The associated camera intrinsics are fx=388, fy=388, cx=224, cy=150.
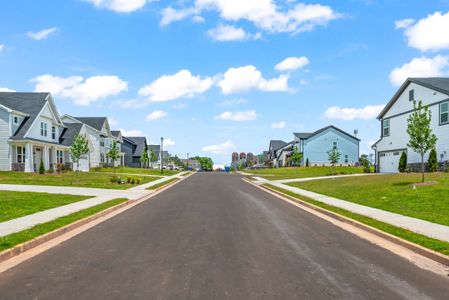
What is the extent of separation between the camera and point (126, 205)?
16.7 metres

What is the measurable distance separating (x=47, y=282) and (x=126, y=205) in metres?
11.1

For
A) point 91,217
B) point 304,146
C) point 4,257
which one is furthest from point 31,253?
point 304,146

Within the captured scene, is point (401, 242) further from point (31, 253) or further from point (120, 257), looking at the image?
point (31, 253)

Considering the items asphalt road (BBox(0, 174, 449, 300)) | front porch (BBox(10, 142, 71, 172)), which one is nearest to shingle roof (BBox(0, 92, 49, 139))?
front porch (BBox(10, 142, 71, 172))

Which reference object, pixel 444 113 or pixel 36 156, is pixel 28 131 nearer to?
pixel 36 156

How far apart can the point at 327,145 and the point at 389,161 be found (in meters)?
34.7

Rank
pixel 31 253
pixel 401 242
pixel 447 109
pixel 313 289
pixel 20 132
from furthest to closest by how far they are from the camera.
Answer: pixel 20 132 → pixel 447 109 → pixel 401 242 → pixel 31 253 → pixel 313 289

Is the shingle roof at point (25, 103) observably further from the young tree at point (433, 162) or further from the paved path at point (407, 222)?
the young tree at point (433, 162)

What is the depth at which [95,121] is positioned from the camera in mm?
60469

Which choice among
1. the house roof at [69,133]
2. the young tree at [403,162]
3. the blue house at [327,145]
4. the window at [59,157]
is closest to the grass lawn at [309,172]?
the young tree at [403,162]

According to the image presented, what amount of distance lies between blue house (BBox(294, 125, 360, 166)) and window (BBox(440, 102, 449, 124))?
4223cm

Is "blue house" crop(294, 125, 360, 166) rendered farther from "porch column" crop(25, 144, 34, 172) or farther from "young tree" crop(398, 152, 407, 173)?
"porch column" crop(25, 144, 34, 172)

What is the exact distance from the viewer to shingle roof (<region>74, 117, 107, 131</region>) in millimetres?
59375

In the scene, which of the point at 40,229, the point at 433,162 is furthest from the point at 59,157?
the point at 40,229
